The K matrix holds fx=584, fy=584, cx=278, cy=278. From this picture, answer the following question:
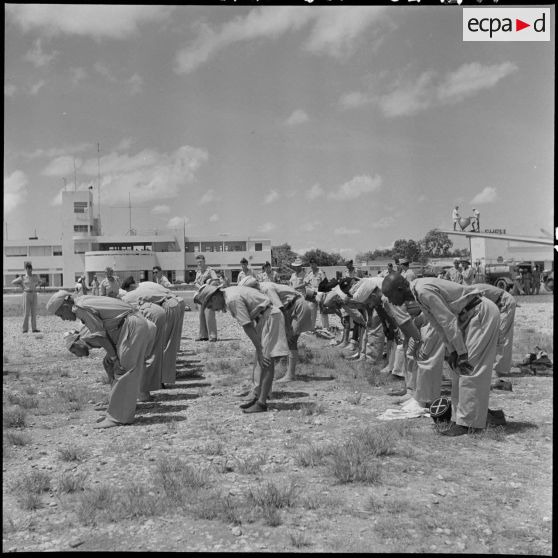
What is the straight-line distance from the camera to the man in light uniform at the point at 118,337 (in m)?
6.46

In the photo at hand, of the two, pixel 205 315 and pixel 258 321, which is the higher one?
pixel 258 321

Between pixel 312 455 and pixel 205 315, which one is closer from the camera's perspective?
pixel 312 455

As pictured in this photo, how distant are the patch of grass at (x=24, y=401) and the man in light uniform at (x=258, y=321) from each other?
290cm

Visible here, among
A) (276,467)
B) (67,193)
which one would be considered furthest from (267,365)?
(67,193)

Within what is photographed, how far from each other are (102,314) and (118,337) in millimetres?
331

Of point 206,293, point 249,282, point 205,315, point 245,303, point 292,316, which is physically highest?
point 249,282

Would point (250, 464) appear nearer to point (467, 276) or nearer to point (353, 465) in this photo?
point (353, 465)

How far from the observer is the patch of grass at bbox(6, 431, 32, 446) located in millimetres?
6090

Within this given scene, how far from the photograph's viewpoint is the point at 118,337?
6.66 meters

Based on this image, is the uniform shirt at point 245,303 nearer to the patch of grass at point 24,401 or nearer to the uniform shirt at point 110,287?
the patch of grass at point 24,401

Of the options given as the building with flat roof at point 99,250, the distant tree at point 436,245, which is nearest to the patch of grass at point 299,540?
the building with flat roof at point 99,250

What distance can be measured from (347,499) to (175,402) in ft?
13.3

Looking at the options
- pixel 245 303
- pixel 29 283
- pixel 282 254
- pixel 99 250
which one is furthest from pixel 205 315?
pixel 282 254

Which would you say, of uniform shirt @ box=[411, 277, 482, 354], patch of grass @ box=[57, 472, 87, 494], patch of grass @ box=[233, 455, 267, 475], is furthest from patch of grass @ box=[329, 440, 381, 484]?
patch of grass @ box=[57, 472, 87, 494]
